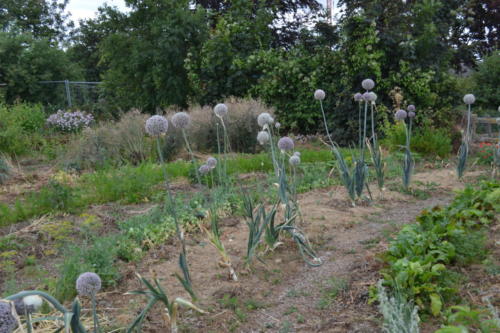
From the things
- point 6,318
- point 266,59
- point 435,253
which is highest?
point 266,59

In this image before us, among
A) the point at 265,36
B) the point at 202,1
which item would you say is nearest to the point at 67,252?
the point at 265,36

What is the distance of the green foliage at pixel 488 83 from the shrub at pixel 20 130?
12194mm

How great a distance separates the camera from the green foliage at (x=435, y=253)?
2443 millimetres

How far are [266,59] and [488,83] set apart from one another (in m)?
7.22

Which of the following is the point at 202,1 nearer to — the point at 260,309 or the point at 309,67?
the point at 309,67

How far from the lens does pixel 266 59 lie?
11.6m

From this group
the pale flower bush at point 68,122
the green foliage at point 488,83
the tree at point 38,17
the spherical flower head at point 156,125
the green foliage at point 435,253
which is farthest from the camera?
the tree at point 38,17

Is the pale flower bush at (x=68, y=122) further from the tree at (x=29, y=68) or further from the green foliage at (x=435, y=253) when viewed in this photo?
the green foliage at (x=435, y=253)

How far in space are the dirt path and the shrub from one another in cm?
682

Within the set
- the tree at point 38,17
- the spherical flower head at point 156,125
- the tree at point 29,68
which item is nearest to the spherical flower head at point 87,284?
the spherical flower head at point 156,125

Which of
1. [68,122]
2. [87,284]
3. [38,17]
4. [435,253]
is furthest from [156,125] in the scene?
[38,17]

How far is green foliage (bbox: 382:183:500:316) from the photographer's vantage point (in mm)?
2443

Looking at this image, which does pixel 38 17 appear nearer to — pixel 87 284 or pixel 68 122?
pixel 68 122

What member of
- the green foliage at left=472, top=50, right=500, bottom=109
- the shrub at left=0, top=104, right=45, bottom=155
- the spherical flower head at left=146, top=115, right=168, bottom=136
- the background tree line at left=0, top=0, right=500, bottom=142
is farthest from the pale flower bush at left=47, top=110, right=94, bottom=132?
the green foliage at left=472, top=50, right=500, bottom=109
